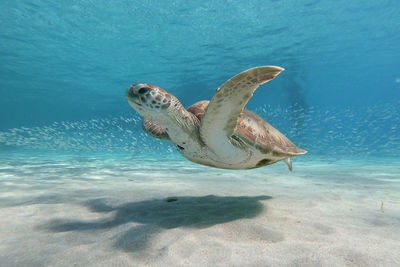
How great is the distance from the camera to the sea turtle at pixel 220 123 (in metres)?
1.90

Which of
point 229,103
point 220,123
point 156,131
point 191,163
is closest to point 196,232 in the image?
point 220,123

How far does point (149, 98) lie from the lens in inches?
82.4

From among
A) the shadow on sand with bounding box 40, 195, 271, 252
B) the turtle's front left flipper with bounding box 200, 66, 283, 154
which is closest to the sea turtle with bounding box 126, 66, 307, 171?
the turtle's front left flipper with bounding box 200, 66, 283, 154

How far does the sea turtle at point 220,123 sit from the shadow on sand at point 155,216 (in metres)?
0.60

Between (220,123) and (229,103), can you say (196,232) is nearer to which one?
(220,123)

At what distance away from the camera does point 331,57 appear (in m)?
23.2

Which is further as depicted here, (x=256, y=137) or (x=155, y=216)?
(x=256, y=137)

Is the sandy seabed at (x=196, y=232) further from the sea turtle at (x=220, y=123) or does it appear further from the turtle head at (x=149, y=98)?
the turtle head at (x=149, y=98)

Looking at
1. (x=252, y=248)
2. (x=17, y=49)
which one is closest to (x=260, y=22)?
(x=252, y=248)

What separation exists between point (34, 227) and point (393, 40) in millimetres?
29795

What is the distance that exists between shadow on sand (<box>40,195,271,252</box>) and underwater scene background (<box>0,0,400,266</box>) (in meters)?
0.02

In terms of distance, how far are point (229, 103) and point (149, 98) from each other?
81 cm

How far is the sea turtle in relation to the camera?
6.24 ft

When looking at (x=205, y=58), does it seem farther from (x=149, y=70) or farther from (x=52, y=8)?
(x=52, y=8)
